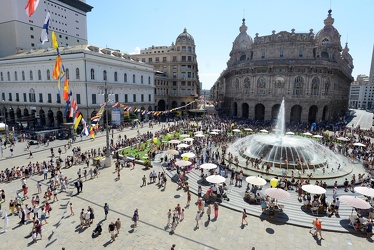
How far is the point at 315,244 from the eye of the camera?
41.2ft

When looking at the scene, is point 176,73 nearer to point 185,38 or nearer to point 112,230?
point 185,38

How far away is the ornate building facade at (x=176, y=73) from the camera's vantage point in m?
71.4

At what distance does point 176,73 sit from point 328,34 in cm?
4733

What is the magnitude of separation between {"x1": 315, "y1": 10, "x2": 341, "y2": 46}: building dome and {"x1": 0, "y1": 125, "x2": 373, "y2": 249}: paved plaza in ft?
216

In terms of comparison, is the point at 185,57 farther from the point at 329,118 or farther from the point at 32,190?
the point at 32,190

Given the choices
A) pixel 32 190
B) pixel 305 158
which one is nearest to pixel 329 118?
pixel 305 158

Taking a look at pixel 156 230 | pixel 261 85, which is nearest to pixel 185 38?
pixel 261 85

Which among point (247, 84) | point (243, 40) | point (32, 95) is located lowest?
point (32, 95)

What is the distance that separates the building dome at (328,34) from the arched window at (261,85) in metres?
21.7

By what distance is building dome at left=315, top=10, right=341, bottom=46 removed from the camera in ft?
213

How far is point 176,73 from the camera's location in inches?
2879

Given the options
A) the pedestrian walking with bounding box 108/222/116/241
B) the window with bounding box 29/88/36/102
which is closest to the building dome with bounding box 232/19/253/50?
the window with bounding box 29/88/36/102

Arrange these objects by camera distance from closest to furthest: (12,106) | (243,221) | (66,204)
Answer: (243,221), (66,204), (12,106)

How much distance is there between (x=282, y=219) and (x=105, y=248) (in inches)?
448
